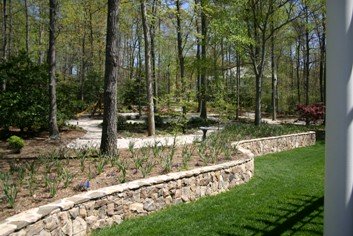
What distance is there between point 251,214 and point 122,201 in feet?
6.33

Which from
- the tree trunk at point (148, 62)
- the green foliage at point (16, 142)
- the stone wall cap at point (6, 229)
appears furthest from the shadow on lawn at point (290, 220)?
the tree trunk at point (148, 62)

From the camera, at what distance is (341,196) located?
3281mm

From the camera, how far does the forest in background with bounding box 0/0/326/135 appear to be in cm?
1347

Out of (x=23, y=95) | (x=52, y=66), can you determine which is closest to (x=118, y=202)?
(x=52, y=66)

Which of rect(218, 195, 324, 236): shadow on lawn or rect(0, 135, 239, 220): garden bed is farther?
rect(0, 135, 239, 220): garden bed

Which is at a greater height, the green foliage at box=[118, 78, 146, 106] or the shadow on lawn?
the green foliage at box=[118, 78, 146, 106]

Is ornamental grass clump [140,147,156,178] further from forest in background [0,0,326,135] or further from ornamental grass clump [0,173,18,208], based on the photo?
forest in background [0,0,326,135]

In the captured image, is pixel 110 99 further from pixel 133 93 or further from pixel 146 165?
pixel 133 93

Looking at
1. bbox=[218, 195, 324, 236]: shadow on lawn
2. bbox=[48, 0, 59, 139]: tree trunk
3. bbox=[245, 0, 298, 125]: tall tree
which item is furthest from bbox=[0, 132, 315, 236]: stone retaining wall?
bbox=[245, 0, 298, 125]: tall tree

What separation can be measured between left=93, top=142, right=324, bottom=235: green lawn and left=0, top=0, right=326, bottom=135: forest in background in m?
3.36

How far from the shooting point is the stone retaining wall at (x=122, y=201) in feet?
13.8

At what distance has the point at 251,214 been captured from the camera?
5594 mm

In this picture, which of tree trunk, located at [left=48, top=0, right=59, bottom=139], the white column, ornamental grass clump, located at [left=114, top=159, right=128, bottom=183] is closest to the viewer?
the white column

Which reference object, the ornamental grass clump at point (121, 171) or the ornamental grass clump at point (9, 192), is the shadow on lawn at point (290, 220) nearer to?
the ornamental grass clump at point (121, 171)
